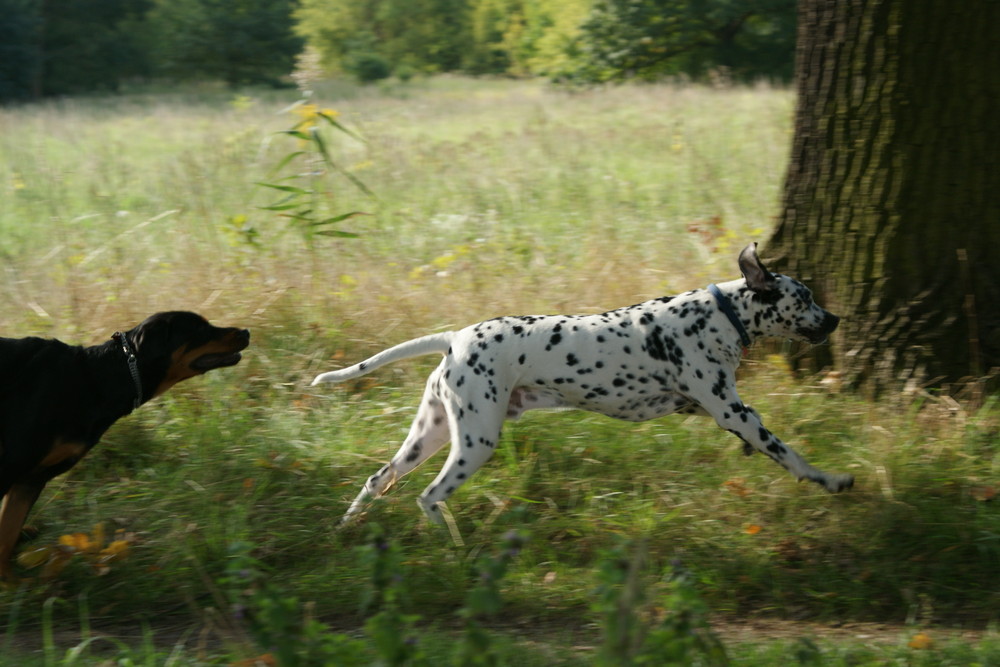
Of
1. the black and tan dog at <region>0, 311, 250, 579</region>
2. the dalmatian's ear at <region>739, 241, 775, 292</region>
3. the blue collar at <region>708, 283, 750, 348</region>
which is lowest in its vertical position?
the black and tan dog at <region>0, 311, 250, 579</region>

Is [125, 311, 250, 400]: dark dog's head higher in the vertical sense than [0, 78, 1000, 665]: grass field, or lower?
higher

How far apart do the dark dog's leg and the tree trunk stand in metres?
4.54

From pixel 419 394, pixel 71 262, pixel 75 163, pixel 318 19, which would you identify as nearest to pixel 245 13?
pixel 318 19

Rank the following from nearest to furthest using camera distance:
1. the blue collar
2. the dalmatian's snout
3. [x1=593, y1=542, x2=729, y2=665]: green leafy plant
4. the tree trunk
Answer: [x1=593, y1=542, x2=729, y2=665]: green leafy plant, the blue collar, the dalmatian's snout, the tree trunk

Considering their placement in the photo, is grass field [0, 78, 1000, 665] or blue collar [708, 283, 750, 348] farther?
blue collar [708, 283, 750, 348]

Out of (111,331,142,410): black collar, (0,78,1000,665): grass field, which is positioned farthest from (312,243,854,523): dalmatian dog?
(111,331,142,410): black collar

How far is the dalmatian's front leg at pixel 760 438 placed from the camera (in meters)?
4.83

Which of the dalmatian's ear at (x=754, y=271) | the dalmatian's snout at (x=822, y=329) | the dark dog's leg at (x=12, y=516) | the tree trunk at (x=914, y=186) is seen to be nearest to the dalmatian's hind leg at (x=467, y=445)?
the dalmatian's ear at (x=754, y=271)

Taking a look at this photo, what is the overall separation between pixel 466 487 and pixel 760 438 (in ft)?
5.25

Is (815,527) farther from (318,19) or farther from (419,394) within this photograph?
(318,19)

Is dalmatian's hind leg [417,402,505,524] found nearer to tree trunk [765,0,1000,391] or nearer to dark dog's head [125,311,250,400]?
dark dog's head [125,311,250,400]

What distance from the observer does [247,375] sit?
6660 millimetres

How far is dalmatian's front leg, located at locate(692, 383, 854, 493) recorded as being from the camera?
4828mm

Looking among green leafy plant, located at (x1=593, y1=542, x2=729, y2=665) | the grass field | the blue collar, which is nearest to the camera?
green leafy plant, located at (x1=593, y1=542, x2=729, y2=665)
